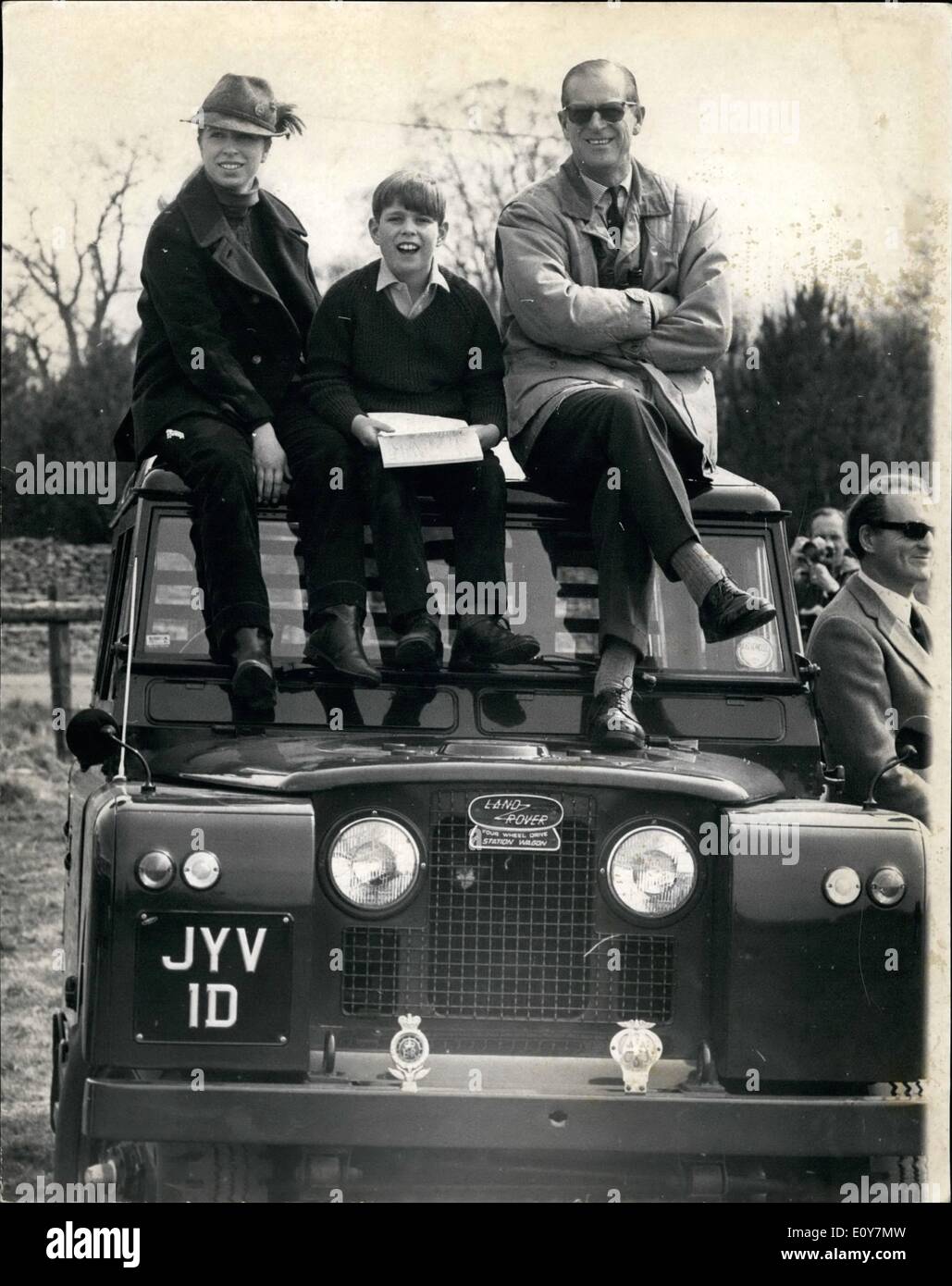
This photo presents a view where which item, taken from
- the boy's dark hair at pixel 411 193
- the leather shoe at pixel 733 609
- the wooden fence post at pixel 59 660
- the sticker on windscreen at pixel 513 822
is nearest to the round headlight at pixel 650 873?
the sticker on windscreen at pixel 513 822

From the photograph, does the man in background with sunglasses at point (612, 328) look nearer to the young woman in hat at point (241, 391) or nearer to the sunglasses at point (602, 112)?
the sunglasses at point (602, 112)

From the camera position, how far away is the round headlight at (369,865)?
4.79m

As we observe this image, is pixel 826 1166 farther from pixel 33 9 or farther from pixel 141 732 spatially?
pixel 33 9

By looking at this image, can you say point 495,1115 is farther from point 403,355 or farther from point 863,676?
point 403,355

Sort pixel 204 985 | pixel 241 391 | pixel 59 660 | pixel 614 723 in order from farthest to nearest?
pixel 59 660 < pixel 241 391 < pixel 614 723 < pixel 204 985

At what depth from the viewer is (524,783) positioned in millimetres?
4777

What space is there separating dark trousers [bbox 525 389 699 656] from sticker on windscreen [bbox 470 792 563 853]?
792 mm

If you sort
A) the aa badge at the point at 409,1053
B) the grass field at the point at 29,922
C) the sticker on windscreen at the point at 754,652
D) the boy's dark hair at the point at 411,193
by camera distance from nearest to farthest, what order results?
the aa badge at the point at 409,1053, the boy's dark hair at the point at 411,193, the sticker on windscreen at the point at 754,652, the grass field at the point at 29,922

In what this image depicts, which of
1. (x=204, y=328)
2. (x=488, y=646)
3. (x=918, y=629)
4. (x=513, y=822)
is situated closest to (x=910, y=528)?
(x=918, y=629)

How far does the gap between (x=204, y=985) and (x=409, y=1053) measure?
548 mm

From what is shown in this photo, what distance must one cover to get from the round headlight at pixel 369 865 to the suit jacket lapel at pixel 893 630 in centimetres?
211

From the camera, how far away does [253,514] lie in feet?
18.5

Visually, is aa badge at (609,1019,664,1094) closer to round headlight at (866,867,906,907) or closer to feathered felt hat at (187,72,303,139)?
round headlight at (866,867,906,907)

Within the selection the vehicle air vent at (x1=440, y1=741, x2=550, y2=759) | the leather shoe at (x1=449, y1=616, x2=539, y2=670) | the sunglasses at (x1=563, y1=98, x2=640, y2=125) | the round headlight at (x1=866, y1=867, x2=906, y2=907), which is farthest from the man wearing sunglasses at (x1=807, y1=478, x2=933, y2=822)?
the sunglasses at (x1=563, y1=98, x2=640, y2=125)
